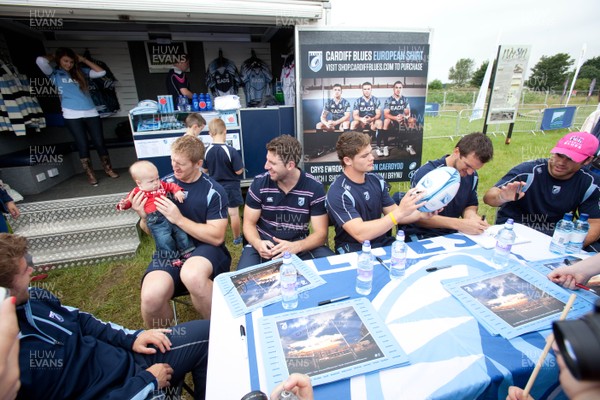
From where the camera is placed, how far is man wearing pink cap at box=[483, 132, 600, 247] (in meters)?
2.27

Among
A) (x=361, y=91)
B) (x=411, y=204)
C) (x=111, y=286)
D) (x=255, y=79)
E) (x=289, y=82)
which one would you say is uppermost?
(x=255, y=79)

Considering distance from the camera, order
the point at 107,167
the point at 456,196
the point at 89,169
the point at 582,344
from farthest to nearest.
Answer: the point at 107,167, the point at 89,169, the point at 456,196, the point at 582,344

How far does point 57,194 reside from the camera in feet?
14.8

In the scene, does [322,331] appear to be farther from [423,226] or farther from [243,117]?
[243,117]

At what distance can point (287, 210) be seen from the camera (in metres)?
2.48

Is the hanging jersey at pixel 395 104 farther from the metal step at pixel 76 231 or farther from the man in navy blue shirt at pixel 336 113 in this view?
the metal step at pixel 76 231

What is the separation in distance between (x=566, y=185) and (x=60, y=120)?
7.89 m

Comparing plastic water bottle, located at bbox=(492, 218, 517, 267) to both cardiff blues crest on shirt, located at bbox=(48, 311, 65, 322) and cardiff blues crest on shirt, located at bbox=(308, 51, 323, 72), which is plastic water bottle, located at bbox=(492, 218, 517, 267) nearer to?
cardiff blues crest on shirt, located at bbox=(48, 311, 65, 322)

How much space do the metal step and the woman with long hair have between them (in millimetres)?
1088

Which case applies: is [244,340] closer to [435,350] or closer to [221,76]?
[435,350]

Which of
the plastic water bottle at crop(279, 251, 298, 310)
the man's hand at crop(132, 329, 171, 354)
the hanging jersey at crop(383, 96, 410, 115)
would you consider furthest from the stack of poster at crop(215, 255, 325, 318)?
the hanging jersey at crop(383, 96, 410, 115)

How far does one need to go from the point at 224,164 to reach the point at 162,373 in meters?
2.94

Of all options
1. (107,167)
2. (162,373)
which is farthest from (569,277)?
(107,167)

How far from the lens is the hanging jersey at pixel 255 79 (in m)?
6.49
